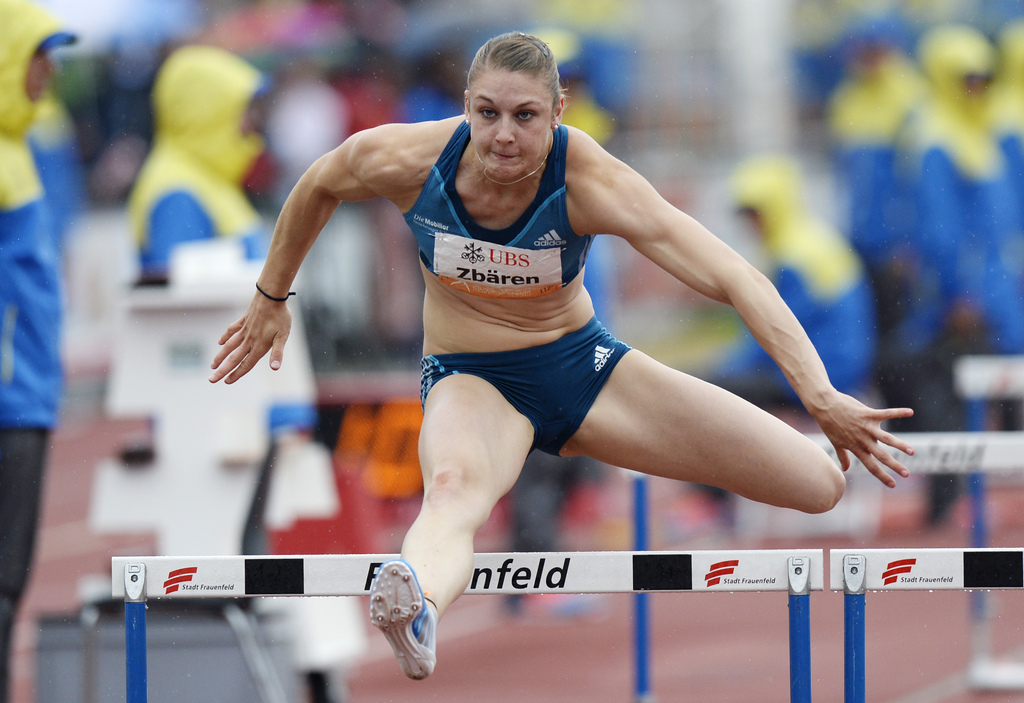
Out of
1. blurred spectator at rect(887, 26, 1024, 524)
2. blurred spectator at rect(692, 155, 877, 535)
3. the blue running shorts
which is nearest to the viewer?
the blue running shorts

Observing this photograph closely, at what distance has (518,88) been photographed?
3084mm

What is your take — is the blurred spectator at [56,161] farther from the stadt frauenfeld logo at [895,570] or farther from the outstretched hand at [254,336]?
the stadt frauenfeld logo at [895,570]

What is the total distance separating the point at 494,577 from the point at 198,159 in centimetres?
330

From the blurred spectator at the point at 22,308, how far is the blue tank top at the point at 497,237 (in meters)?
1.87

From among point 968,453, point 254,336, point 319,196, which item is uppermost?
point 319,196

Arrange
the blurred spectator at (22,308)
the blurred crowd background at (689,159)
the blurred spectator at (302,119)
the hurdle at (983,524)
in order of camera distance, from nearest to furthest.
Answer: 1. the blurred spectator at (22,308)
2. the hurdle at (983,524)
3. the blurred crowd background at (689,159)
4. the blurred spectator at (302,119)

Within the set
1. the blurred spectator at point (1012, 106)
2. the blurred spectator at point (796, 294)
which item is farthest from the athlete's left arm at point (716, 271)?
the blurred spectator at point (1012, 106)

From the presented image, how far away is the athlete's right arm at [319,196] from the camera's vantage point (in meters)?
3.35

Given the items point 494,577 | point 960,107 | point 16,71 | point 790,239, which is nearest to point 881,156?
point 960,107

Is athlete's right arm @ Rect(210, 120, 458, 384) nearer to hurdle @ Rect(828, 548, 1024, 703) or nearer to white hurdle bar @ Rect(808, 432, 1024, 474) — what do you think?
hurdle @ Rect(828, 548, 1024, 703)

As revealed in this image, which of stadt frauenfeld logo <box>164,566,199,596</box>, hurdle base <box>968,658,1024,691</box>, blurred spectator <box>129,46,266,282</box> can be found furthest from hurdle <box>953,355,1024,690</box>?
stadt frauenfeld logo <box>164,566,199,596</box>

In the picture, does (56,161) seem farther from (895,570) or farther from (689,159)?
(895,570)

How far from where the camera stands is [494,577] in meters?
3.22

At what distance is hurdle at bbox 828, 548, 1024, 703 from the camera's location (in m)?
3.14
